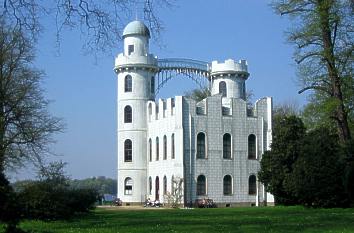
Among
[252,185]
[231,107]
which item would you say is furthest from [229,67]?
[252,185]

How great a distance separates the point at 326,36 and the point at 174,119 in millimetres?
23771

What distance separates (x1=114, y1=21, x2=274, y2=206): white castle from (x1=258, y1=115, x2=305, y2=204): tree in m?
9.34

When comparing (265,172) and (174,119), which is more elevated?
(174,119)

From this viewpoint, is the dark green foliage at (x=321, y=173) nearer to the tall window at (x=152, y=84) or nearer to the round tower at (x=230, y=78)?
the round tower at (x=230, y=78)

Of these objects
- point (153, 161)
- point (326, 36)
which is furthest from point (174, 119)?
point (326, 36)

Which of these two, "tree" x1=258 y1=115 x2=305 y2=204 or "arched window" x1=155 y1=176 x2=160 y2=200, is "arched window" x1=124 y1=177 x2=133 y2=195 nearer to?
"arched window" x1=155 y1=176 x2=160 y2=200

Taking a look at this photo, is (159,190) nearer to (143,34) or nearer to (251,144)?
(251,144)

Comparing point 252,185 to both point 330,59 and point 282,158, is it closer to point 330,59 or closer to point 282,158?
point 282,158

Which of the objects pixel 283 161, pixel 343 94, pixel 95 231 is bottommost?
pixel 95 231

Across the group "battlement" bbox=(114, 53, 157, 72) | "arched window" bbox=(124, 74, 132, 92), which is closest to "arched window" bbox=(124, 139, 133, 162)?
"arched window" bbox=(124, 74, 132, 92)

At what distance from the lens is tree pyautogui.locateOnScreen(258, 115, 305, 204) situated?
47.1 meters

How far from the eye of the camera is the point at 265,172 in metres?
48.6

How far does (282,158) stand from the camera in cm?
4750

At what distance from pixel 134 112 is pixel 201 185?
38.4ft
